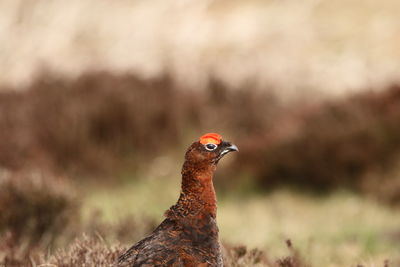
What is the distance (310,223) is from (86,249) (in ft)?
15.9

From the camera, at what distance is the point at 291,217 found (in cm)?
906

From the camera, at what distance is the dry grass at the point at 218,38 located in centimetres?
1773

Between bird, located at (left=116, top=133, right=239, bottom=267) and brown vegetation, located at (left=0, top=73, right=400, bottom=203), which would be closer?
bird, located at (left=116, top=133, right=239, bottom=267)

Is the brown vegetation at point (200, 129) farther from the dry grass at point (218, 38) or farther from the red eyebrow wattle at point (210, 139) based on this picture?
the red eyebrow wattle at point (210, 139)

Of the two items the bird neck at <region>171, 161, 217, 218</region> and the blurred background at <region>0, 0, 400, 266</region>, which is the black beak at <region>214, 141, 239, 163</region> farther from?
the blurred background at <region>0, 0, 400, 266</region>

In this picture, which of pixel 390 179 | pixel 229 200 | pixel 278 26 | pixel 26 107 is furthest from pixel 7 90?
pixel 278 26

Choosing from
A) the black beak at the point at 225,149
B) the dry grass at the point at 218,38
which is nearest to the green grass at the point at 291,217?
the black beak at the point at 225,149

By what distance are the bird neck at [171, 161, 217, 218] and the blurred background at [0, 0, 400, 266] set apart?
3.32ft

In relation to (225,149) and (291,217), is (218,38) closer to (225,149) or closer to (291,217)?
(291,217)

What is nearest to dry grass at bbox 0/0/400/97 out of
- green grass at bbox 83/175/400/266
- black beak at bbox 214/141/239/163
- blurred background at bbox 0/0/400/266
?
blurred background at bbox 0/0/400/266

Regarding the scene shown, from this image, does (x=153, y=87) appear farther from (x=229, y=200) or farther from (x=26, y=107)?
(x=229, y=200)

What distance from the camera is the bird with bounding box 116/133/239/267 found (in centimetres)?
311

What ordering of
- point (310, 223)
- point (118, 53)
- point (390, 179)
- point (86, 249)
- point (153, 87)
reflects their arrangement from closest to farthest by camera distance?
1. point (86, 249)
2. point (310, 223)
3. point (390, 179)
4. point (153, 87)
5. point (118, 53)

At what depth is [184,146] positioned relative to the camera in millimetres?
12719
